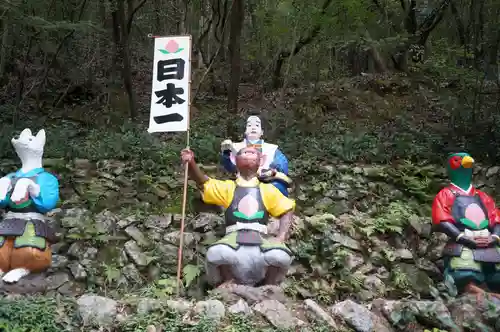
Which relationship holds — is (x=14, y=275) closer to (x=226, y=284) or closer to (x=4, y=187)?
(x=4, y=187)

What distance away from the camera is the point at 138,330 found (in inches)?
156

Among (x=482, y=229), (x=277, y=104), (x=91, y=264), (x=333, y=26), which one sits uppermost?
(x=333, y=26)

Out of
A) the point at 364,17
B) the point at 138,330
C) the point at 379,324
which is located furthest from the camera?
the point at 364,17

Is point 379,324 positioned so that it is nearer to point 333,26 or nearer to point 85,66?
point 333,26

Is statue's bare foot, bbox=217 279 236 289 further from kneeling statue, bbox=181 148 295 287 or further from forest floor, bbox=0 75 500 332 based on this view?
forest floor, bbox=0 75 500 332

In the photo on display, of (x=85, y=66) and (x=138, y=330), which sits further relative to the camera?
(x=85, y=66)

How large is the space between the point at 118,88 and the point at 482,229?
1112 cm

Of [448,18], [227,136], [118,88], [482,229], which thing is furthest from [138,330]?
[448,18]

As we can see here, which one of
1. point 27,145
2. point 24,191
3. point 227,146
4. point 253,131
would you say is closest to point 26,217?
point 24,191

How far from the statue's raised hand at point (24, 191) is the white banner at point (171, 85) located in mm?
1287

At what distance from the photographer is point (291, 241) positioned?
6387mm

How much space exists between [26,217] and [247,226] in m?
2.16

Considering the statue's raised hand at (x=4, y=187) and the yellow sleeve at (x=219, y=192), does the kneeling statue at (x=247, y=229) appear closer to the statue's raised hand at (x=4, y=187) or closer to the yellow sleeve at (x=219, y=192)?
the yellow sleeve at (x=219, y=192)

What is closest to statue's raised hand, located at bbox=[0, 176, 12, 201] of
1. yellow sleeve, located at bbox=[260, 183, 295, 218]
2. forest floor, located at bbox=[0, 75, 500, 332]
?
forest floor, located at bbox=[0, 75, 500, 332]
